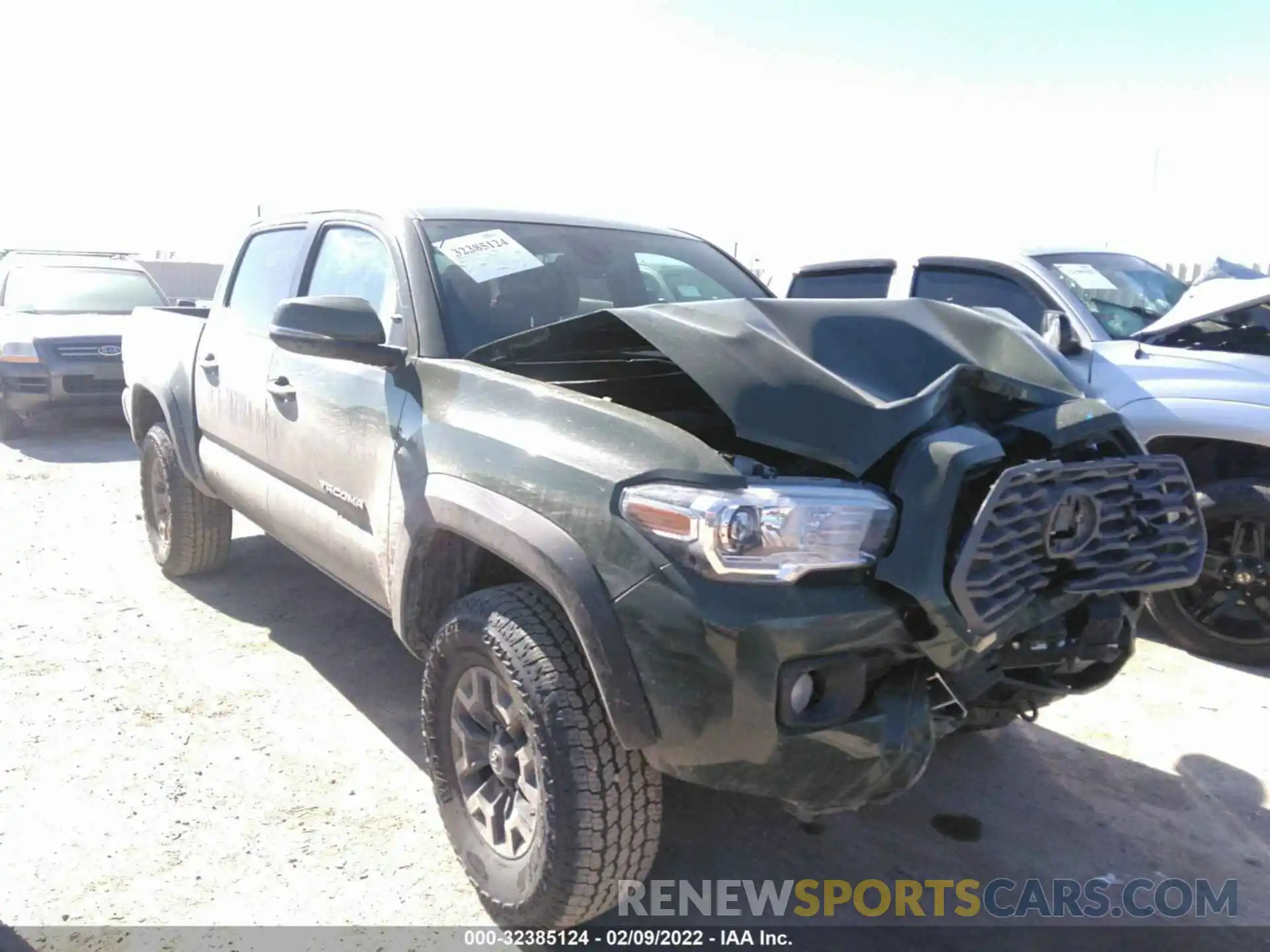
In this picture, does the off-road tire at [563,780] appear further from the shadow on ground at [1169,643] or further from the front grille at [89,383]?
the front grille at [89,383]

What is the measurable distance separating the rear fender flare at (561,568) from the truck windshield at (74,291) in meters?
8.43

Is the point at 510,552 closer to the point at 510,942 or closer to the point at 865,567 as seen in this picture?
the point at 865,567

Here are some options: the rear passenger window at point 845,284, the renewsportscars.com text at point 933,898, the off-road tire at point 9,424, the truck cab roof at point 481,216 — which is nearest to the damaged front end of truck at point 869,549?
the renewsportscars.com text at point 933,898

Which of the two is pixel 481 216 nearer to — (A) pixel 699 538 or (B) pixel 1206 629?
(A) pixel 699 538

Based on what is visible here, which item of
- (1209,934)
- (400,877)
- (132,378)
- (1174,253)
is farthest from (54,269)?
(1174,253)

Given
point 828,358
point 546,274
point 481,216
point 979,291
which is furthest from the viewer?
point 979,291

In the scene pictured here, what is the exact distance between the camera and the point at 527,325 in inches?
120

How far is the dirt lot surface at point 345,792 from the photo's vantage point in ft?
8.55

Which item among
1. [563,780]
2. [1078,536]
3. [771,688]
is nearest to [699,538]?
[771,688]

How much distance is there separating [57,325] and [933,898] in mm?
9311

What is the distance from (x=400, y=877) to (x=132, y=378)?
362 centimetres

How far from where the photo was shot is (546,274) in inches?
127

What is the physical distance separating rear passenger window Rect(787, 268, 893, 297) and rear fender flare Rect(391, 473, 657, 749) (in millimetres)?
3550

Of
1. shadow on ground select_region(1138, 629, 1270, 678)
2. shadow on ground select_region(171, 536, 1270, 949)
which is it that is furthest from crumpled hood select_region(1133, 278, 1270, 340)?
shadow on ground select_region(171, 536, 1270, 949)
